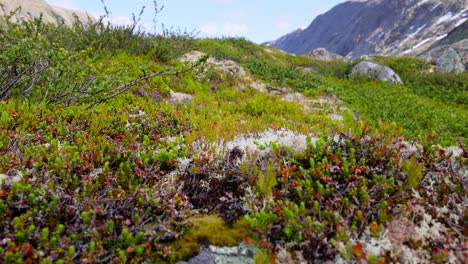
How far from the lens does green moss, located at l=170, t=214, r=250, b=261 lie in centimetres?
314

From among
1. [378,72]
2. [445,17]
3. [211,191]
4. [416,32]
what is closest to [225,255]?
[211,191]

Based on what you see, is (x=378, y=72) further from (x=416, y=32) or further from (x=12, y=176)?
(x=416, y=32)

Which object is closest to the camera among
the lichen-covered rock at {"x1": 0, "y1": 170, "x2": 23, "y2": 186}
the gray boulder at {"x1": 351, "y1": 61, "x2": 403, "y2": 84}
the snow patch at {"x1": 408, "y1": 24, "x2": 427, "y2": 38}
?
the lichen-covered rock at {"x1": 0, "y1": 170, "x2": 23, "y2": 186}

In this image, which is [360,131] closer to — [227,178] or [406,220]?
[406,220]

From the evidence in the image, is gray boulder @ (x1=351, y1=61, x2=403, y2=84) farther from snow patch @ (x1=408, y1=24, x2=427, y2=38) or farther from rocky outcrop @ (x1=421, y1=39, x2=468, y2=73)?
snow patch @ (x1=408, y1=24, x2=427, y2=38)

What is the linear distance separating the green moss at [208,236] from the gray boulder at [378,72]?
2047cm

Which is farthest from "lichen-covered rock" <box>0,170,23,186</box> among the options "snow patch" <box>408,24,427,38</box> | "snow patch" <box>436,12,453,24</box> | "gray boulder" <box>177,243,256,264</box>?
"snow patch" <box>436,12,453,24</box>

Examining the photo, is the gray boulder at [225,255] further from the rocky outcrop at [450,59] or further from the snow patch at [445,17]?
the snow patch at [445,17]

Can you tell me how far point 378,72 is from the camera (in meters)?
22.3

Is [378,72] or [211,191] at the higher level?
[211,191]

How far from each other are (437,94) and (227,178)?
62.2 ft

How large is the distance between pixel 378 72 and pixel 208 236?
70.7 ft

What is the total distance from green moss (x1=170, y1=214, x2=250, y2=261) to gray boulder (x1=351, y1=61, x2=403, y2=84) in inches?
806

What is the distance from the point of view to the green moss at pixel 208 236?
3.14 metres
